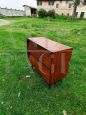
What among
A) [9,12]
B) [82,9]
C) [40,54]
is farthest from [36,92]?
[9,12]

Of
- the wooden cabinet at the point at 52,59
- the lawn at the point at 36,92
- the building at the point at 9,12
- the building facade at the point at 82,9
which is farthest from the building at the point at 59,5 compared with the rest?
the wooden cabinet at the point at 52,59

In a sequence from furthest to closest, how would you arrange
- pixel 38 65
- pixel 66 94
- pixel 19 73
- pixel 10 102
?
pixel 19 73
pixel 38 65
pixel 66 94
pixel 10 102

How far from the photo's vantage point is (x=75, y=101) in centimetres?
290

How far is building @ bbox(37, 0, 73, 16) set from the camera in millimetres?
26611

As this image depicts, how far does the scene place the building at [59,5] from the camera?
26.6 m

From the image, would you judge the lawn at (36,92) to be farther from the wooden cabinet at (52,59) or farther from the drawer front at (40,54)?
the drawer front at (40,54)

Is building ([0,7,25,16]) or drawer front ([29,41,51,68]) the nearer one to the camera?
drawer front ([29,41,51,68])

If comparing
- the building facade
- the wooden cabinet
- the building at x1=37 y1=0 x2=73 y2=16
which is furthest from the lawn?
the building at x1=37 y1=0 x2=73 y2=16

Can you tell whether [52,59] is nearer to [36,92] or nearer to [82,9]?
[36,92]

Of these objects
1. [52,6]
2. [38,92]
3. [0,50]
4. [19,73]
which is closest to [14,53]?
[0,50]

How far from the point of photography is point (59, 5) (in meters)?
27.6

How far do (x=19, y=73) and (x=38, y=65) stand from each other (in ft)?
2.42

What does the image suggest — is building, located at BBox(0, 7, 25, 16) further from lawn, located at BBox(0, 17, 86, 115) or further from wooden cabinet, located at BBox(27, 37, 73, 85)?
wooden cabinet, located at BBox(27, 37, 73, 85)

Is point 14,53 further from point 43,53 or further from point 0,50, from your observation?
point 43,53
